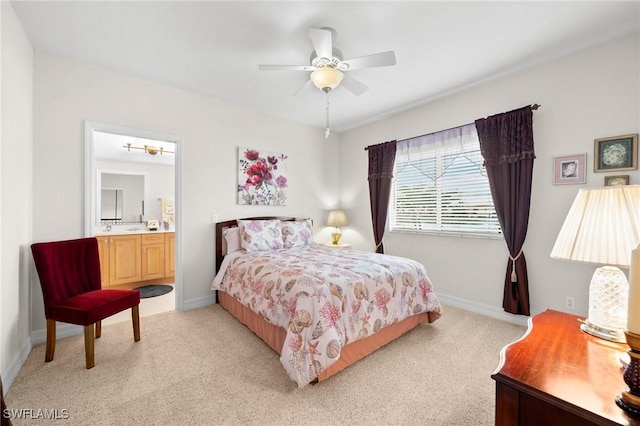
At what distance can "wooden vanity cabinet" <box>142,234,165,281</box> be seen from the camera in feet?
14.2

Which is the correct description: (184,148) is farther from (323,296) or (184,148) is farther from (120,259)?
(323,296)

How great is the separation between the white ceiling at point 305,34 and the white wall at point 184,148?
23cm

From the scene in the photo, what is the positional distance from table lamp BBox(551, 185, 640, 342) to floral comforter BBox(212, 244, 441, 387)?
1.30 m

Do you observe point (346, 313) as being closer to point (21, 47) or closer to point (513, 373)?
point (513, 373)

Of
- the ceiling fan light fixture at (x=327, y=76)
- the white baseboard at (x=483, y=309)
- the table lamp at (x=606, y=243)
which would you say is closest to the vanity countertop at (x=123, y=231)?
the ceiling fan light fixture at (x=327, y=76)

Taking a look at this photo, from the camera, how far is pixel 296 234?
385cm

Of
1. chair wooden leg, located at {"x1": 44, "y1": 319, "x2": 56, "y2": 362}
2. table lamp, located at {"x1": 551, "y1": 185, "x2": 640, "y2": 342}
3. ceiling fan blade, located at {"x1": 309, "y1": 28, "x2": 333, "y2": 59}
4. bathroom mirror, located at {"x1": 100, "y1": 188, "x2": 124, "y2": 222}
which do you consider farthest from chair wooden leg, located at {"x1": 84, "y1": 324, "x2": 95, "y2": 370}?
bathroom mirror, located at {"x1": 100, "y1": 188, "x2": 124, "y2": 222}

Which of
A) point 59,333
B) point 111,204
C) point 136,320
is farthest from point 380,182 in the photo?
point 111,204

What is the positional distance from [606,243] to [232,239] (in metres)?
3.26

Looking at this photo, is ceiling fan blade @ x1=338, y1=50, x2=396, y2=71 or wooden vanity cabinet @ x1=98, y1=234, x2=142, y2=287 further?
wooden vanity cabinet @ x1=98, y1=234, x2=142, y2=287

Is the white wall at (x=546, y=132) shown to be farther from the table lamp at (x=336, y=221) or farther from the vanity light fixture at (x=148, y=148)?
the vanity light fixture at (x=148, y=148)

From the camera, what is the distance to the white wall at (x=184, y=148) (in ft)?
8.32

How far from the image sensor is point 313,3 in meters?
1.95

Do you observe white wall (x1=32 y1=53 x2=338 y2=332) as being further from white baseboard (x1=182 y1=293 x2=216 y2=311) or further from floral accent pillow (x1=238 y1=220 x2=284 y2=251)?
floral accent pillow (x1=238 y1=220 x2=284 y2=251)
